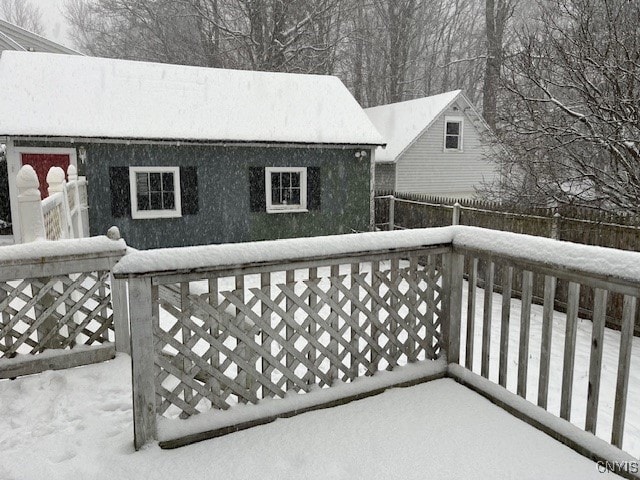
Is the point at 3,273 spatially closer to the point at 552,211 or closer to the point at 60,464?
the point at 60,464

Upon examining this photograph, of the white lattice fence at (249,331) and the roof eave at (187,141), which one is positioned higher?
the roof eave at (187,141)

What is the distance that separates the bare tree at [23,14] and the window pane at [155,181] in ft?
141

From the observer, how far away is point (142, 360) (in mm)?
2773

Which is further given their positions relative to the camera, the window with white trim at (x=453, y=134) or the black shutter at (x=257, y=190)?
the window with white trim at (x=453, y=134)

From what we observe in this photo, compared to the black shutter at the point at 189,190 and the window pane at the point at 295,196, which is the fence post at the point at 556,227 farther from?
the black shutter at the point at 189,190

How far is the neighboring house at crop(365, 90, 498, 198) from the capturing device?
2055cm

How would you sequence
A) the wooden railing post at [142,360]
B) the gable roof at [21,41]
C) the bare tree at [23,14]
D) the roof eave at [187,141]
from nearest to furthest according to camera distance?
the wooden railing post at [142,360] → the roof eave at [187,141] → the gable roof at [21,41] → the bare tree at [23,14]

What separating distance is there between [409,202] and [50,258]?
10.9m

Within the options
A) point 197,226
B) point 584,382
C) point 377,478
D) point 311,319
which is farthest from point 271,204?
point 377,478

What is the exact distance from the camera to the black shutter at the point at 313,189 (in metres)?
12.8

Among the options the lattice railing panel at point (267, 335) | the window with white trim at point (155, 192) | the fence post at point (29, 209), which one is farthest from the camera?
the window with white trim at point (155, 192)

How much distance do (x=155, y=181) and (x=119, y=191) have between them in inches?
33.3

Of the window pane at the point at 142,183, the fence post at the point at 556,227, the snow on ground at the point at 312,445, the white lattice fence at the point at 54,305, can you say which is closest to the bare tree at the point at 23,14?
the window pane at the point at 142,183

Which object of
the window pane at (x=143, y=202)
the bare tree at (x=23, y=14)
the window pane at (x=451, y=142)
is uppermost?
the bare tree at (x=23, y=14)
